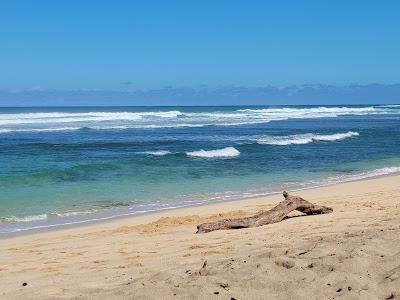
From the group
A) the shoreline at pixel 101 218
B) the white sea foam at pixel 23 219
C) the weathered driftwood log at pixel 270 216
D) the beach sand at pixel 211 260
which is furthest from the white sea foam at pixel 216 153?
the weathered driftwood log at pixel 270 216

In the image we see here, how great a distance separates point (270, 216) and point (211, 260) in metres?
→ 3.64

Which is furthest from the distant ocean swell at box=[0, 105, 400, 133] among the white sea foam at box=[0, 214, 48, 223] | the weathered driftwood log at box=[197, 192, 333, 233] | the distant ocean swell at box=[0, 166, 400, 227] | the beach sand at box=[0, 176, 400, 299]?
the beach sand at box=[0, 176, 400, 299]

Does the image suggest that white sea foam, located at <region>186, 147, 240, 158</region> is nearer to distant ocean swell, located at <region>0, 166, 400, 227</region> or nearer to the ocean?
the ocean

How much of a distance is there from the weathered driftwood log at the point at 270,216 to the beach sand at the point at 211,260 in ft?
0.73

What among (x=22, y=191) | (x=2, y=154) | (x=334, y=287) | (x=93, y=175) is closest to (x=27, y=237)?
(x=22, y=191)

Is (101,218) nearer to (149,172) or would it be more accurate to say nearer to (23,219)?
(23,219)

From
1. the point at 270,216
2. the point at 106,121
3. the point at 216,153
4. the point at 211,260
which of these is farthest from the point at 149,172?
the point at 106,121

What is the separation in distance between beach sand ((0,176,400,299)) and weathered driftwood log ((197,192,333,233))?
0.22m

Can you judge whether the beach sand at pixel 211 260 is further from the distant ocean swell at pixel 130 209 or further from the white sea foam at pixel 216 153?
the white sea foam at pixel 216 153

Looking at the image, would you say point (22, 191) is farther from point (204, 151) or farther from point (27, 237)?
point (204, 151)

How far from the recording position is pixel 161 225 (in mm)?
9812

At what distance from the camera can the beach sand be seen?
474cm

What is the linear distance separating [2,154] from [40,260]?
17.8 m

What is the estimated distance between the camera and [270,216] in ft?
30.9
